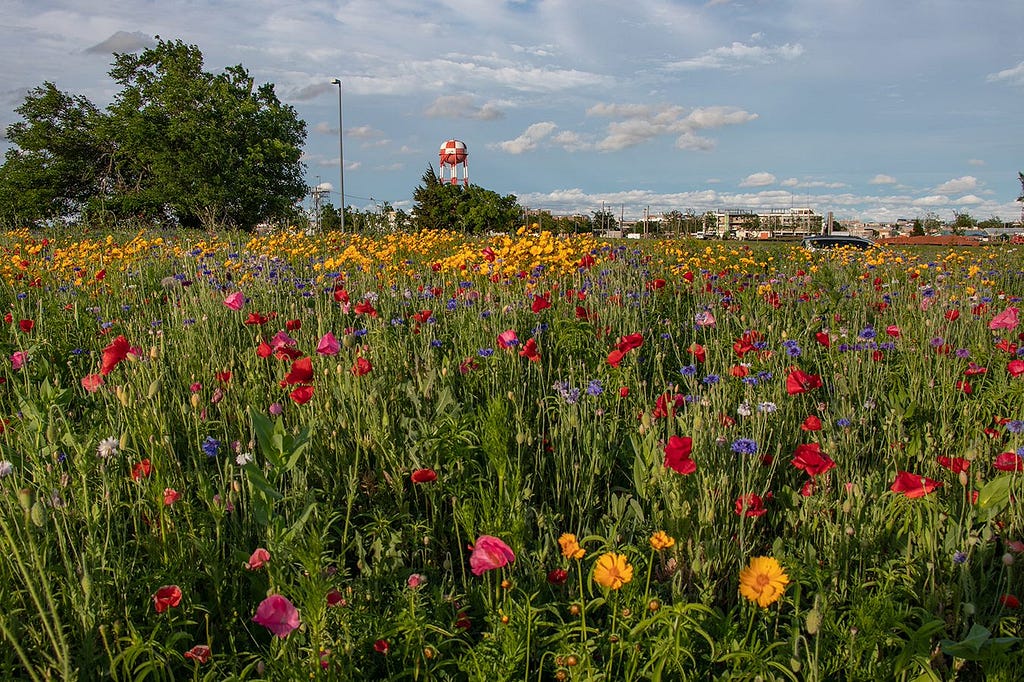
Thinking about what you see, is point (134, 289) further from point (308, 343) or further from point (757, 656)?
point (757, 656)

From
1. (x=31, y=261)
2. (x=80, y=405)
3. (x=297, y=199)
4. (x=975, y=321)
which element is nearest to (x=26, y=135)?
(x=297, y=199)

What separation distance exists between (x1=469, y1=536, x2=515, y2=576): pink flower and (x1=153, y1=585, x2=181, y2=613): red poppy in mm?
688

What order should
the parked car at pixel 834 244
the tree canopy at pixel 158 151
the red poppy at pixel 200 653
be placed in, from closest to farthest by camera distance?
the red poppy at pixel 200 653
the parked car at pixel 834 244
the tree canopy at pixel 158 151

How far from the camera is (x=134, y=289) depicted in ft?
15.4

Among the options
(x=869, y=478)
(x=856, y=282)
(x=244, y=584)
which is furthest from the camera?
(x=856, y=282)

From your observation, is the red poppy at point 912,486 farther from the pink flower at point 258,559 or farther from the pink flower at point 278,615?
the pink flower at point 258,559

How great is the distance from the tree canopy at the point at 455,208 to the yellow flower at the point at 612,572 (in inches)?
1285

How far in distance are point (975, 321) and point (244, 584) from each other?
176 inches

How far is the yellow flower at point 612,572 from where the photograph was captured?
134cm

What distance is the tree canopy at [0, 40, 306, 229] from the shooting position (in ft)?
92.5

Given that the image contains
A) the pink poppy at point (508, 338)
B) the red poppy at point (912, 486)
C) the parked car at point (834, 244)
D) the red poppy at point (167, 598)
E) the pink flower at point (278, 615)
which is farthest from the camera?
the parked car at point (834, 244)

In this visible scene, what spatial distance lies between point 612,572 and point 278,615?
0.67m

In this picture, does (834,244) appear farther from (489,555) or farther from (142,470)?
(142,470)

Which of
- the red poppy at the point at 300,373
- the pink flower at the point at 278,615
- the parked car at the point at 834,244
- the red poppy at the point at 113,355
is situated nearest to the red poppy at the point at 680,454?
the pink flower at the point at 278,615
